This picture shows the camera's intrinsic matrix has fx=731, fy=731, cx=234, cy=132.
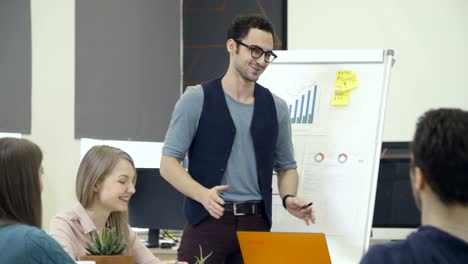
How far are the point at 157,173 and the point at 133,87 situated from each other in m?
1.42

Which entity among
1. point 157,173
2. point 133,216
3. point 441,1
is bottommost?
point 133,216

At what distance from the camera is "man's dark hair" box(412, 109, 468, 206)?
135 centimetres

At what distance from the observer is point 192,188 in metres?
2.79

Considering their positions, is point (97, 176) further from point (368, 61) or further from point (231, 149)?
point (368, 61)

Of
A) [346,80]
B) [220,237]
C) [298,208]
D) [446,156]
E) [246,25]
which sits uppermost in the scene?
[246,25]

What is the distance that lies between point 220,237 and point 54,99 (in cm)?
230

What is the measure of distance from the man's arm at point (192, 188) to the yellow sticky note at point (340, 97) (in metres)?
1.03

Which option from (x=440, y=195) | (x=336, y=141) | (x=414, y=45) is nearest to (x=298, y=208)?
(x=336, y=141)

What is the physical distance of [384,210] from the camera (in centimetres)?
399

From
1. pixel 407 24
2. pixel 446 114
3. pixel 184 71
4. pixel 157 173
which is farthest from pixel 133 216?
pixel 446 114

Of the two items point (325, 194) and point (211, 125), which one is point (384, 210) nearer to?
point (325, 194)

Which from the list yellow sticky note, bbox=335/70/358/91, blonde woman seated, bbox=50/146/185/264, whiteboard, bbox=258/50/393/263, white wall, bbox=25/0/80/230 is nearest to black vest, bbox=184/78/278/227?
blonde woman seated, bbox=50/146/185/264

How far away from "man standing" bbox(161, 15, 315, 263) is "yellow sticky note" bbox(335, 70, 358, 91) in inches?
28.4

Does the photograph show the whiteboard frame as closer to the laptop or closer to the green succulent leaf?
the laptop
